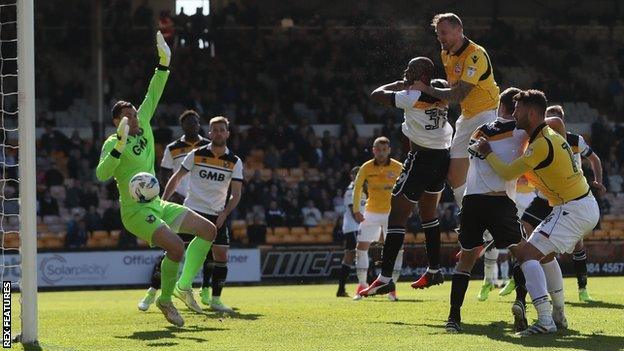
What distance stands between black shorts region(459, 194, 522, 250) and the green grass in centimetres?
87

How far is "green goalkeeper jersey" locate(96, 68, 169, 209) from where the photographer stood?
1155cm

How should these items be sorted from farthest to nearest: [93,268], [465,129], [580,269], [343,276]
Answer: [93,268], [343,276], [580,269], [465,129]

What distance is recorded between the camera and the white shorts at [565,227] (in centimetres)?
994

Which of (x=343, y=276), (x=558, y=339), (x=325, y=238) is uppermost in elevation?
(x=558, y=339)

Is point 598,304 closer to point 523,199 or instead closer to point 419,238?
point 523,199

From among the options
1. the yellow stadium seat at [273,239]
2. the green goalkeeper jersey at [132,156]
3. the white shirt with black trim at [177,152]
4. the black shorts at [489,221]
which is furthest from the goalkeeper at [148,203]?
the yellow stadium seat at [273,239]

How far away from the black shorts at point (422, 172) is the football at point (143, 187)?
2.88 m

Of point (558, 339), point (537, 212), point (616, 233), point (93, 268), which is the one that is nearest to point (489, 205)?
point (558, 339)

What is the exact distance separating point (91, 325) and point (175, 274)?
1212mm

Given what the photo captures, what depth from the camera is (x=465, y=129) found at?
477 inches

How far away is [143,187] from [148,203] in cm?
31

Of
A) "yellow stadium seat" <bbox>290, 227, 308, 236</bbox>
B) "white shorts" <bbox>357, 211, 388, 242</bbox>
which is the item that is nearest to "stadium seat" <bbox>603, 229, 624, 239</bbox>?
"yellow stadium seat" <bbox>290, 227, 308, 236</bbox>

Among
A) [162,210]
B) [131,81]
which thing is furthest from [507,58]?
[162,210]

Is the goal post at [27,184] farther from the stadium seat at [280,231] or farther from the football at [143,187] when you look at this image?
the stadium seat at [280,231]
